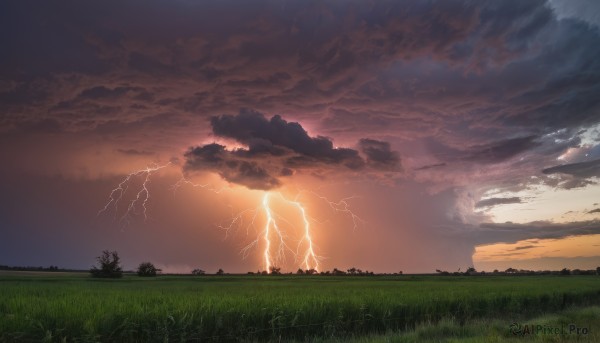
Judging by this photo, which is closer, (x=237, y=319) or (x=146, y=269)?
(x=237, y=319)

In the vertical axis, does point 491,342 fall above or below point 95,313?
below

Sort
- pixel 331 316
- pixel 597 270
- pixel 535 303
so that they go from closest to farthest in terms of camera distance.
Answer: pixel 331 316 < pixel 535 303 < pixel 597 270

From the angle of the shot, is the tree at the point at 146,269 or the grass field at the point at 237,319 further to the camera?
the tree at the point at 146,269

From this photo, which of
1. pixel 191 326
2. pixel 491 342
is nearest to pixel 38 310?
pixel 191 326

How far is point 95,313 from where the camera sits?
9062 mm

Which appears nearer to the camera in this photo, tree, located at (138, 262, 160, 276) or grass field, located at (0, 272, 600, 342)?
grass field, located at (0, 272, 600, 342)

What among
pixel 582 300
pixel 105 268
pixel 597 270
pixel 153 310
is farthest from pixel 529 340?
pixel 597 270

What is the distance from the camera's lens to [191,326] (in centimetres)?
1001

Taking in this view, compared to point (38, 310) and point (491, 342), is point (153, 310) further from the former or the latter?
point (491, 342)

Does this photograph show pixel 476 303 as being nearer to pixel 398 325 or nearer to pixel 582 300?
pixel 398 325

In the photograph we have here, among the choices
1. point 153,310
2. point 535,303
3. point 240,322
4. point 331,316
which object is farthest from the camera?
point 535,303

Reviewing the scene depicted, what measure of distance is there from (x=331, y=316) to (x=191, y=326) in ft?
15.2

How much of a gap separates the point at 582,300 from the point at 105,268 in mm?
55308

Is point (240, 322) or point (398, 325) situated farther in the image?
point (398, 325)
